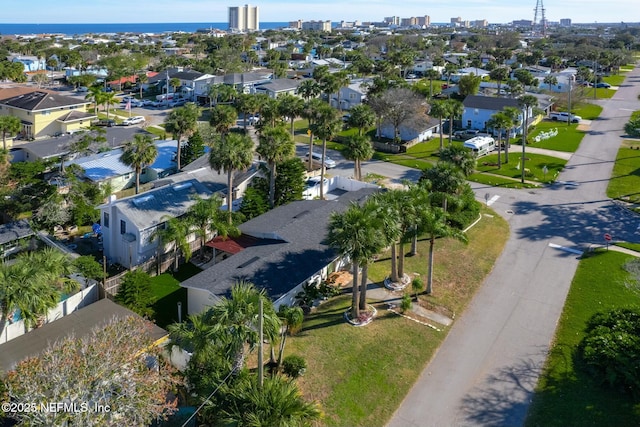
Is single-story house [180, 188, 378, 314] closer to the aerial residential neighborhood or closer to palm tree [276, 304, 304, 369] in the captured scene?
the aerial residential neighborhood

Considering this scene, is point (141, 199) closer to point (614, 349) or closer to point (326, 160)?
point (326, 160)

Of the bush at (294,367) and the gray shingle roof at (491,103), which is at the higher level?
the gray shingle roof at (491,103)

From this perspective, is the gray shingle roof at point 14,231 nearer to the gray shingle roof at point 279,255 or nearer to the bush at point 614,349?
the gray shingle roof at point 279,255

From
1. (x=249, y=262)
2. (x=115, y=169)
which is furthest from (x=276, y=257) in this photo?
(x=115, y=169)

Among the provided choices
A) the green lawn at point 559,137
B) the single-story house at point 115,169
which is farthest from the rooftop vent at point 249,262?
the green lawn at point 559,137

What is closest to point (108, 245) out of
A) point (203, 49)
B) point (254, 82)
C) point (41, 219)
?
point (41, 219)

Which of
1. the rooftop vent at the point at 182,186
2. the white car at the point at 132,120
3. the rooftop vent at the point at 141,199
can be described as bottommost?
the rooftop vent at the point at 141,199
